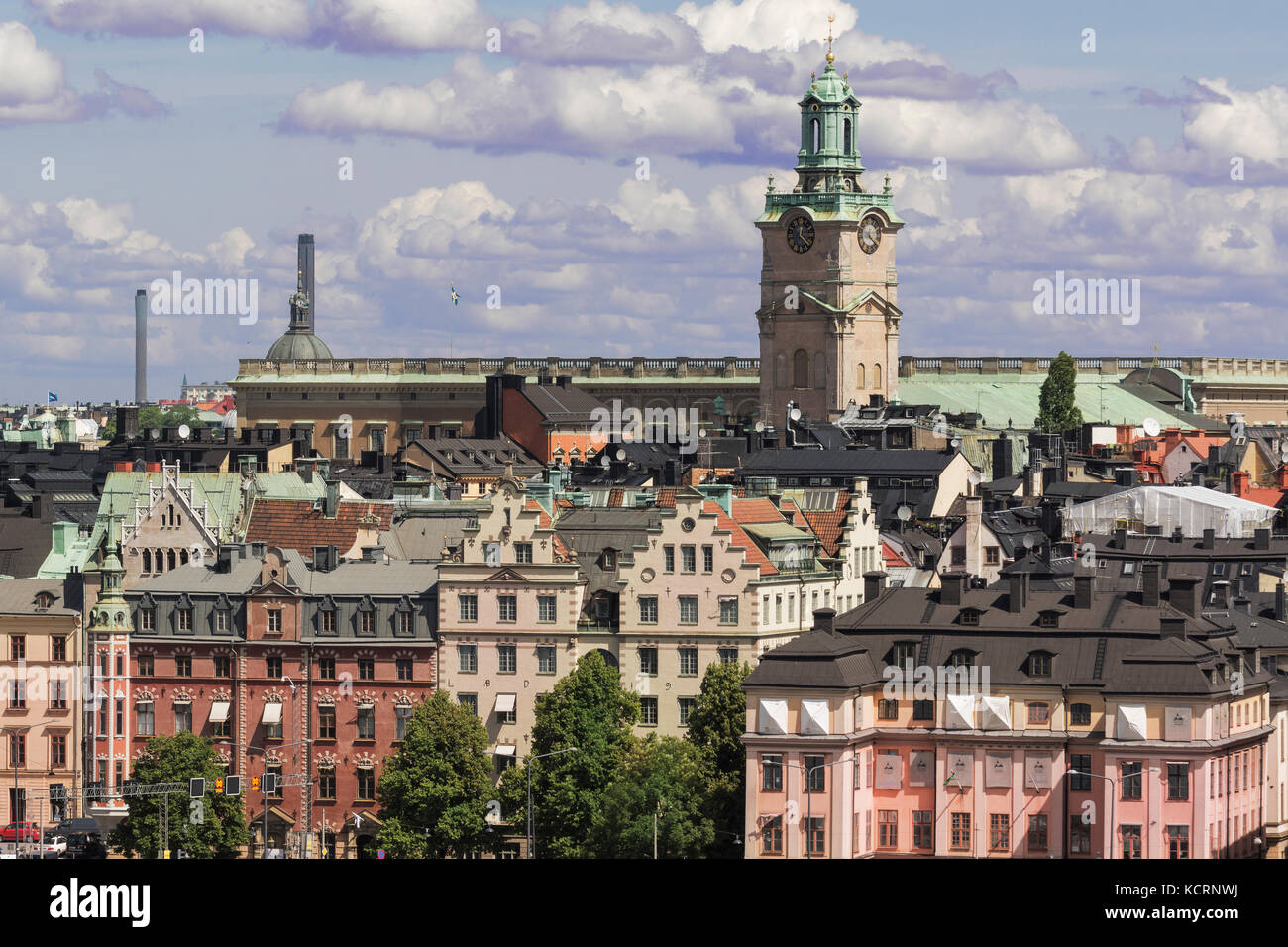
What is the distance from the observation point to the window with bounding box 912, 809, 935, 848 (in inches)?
2753

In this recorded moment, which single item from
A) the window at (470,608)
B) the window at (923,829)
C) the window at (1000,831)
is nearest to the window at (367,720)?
the window at (470,608)

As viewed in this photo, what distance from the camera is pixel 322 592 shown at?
303 ft

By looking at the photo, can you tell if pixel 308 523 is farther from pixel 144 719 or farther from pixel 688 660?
pixel 688 660

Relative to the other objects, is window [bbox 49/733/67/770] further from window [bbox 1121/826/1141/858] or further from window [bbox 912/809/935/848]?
window [bbox 1121/826/1141/858]

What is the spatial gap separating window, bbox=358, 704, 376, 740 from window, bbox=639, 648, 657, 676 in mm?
8679

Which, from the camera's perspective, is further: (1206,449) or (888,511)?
(1206,449)

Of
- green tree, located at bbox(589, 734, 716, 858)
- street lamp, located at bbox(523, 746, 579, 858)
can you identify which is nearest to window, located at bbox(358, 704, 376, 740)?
street lamp, located at bbox(523, 746, 579, 858)

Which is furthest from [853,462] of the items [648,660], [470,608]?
[648,660]

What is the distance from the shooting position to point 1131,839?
6756cm

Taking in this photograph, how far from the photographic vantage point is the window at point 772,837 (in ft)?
229

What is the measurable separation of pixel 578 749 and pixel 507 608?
989 cm
